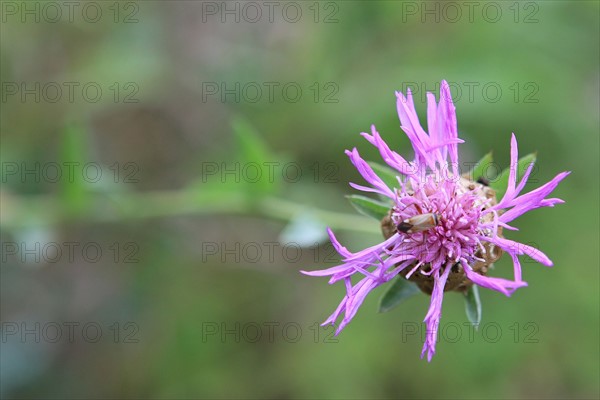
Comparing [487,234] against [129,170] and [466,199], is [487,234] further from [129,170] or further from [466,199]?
[129,170]

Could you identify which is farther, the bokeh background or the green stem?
the bokeh background

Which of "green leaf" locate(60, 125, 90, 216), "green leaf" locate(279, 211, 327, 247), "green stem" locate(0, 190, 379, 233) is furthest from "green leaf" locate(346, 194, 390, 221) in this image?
"green leaf" locate(60, 125, 90, 216)

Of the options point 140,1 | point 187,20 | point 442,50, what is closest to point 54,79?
point 140,1

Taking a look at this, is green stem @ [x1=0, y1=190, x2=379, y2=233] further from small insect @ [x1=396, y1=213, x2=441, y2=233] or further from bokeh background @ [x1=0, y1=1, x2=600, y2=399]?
small insect @ [x1=396, y1=213, x2=441, y2=233]

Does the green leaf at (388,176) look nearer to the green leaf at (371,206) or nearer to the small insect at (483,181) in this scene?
the green leaf at (371,206)

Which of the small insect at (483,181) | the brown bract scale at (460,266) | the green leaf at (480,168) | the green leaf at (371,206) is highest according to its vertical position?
the green leaf at (480,168)

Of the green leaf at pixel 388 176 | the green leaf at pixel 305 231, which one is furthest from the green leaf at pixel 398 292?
the green leaf at pixel 305 231
